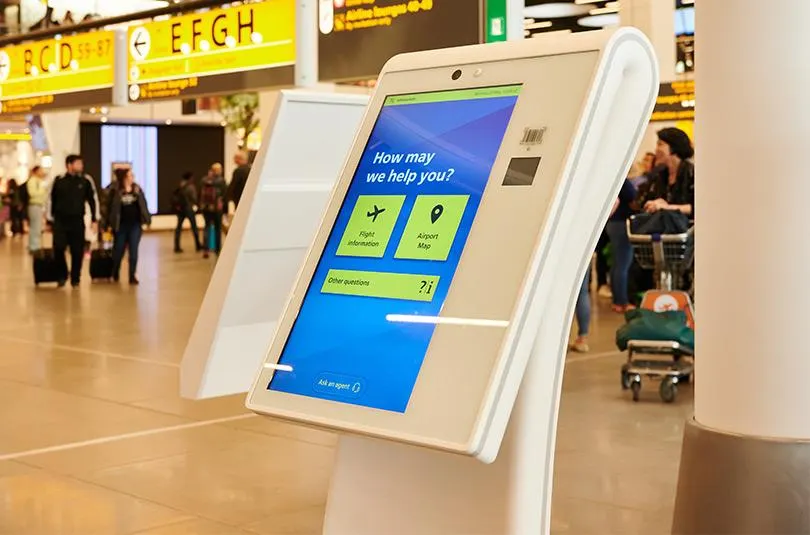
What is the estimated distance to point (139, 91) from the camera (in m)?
13.0

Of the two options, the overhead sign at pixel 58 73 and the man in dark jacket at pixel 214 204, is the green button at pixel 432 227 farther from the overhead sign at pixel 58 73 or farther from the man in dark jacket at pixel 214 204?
the man in dark jacket at pixel 214 204

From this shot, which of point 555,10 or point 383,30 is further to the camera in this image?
point 555,10

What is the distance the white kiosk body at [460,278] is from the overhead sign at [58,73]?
11025 mm

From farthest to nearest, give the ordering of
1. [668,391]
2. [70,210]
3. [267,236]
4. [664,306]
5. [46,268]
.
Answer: [46,268] < [70,210] < [664,306] < [668,391] < [267,236]

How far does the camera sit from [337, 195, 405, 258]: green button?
2.72m

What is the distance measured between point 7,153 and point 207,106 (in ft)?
43.9

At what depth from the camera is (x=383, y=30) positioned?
8984 mm

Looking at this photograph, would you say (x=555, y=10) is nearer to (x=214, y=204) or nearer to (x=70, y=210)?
(x=214, y=204)

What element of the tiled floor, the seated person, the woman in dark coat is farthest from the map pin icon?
the woman in dark coat

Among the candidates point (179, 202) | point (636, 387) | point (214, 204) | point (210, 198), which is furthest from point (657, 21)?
point (179, 202)

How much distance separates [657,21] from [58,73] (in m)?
7.67

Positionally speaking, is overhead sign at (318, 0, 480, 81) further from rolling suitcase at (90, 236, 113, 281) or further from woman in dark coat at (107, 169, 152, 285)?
rolling suitcase at (90, 236, 113, 281)

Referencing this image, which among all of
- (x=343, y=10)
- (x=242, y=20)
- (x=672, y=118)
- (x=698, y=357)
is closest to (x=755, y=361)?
(x=698, y=357)

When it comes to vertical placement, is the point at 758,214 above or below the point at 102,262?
above
